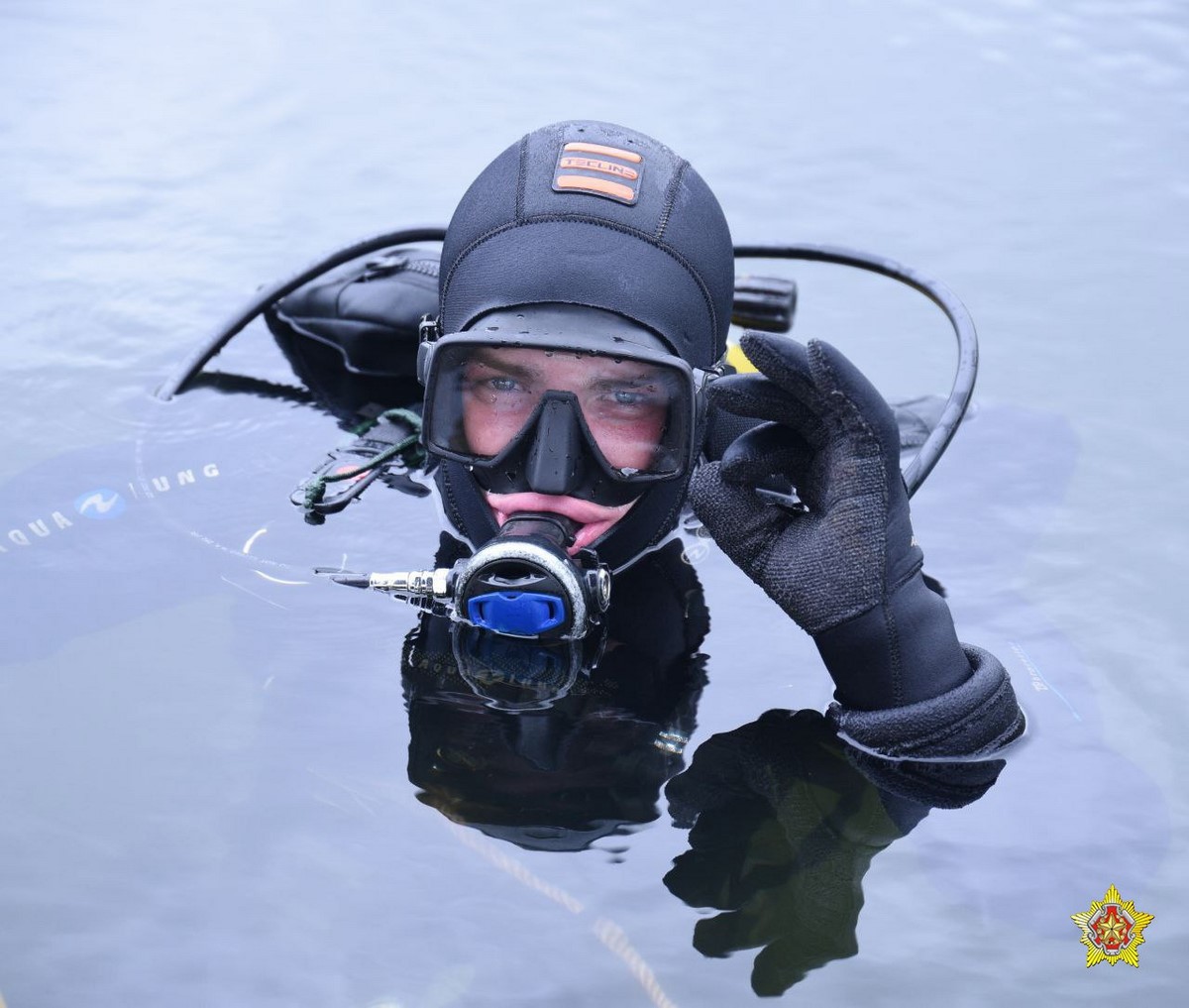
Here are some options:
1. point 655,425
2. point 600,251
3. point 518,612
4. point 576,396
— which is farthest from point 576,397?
point 518,612

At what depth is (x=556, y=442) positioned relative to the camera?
2756mm

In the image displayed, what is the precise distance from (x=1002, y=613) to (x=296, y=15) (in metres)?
5.10

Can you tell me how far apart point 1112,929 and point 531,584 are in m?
1.19

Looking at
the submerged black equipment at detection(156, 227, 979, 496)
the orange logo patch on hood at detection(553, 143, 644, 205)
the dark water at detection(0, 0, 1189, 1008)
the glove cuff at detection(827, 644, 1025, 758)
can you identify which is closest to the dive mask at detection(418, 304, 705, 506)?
the orange logo patch on hood at detection(553, 143, 644, 205)

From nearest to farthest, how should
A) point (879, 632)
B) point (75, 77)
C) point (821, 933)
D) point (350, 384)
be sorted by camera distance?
point (821, 933), point (879, 632), point (350, 384), point (75, 77)

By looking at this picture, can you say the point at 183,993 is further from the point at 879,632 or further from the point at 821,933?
the point at 879,632

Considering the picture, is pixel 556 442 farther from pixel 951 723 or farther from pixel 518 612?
pixel 951 723

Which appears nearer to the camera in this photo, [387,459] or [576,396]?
[576,396]

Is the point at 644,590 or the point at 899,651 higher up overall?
the point at 899,651

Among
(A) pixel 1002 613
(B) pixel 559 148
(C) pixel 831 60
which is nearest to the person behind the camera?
(B) pixel 559 148

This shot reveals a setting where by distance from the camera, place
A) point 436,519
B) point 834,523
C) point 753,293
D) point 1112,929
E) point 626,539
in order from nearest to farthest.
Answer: point 1112,929, point 834,523, point 626,539, point 436,519, point 753,293

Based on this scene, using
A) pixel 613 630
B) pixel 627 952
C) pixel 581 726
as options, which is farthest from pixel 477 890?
pixel 613 630

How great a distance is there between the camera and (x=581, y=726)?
2805 millimetres

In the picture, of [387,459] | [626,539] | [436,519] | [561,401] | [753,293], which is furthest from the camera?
[753,293]
